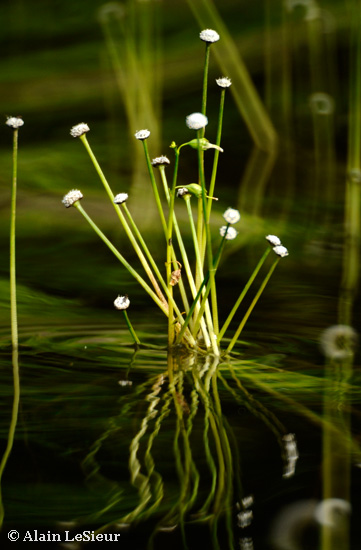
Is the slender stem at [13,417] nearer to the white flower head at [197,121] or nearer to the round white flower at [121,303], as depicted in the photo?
the round white flower at [121,303]

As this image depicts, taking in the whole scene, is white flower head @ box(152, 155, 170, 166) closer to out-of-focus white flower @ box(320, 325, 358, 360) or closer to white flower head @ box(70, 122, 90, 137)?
white flower head @ box(70, 122, 90, 137)

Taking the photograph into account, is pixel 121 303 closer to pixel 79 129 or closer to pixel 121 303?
pixel 121 303

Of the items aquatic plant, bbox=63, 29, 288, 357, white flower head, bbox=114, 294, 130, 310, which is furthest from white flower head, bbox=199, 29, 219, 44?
white flower head, bbox=114, 294, 130, 310

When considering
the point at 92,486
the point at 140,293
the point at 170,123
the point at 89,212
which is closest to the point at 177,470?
the point at 92,486

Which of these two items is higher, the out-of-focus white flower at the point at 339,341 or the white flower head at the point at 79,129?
the white flower head at the point at 79,129

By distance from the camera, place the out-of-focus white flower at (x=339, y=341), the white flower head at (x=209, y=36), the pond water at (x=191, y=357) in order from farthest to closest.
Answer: the out-of-focus white flower at (x=339, y=341), the white flower head at (x=209, y=36), the pond water at (x=191, y=357)

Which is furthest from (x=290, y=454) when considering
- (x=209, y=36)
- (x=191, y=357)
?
(x=209, y=36)

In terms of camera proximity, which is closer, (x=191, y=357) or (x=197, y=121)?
(x=197, y=121)

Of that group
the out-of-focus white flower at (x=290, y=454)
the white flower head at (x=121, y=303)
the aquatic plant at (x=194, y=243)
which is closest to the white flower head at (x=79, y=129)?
the aquatic plant at (x=194, y=243)

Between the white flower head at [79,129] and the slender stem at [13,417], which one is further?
the white flower head at [79,129]
